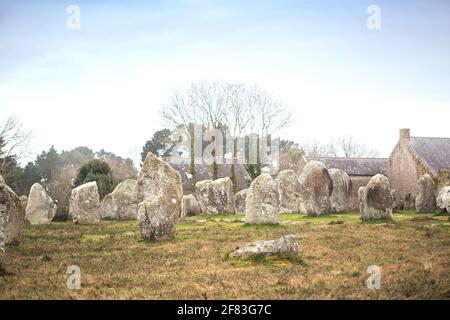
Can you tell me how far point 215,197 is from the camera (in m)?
35.6

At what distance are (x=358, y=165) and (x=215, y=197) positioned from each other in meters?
23.3

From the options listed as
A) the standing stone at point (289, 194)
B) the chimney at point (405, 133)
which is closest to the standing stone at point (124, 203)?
the standing stone at point (289, 194)

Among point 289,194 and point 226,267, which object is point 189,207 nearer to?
point 289,194

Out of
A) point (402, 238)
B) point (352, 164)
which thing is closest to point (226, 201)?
point (402, 238)

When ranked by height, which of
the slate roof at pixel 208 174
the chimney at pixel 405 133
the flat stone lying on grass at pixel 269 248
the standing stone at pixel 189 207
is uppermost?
the chimney at pixel 405 133

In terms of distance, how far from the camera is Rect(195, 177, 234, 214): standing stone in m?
35.5

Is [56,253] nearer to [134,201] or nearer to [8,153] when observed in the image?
[134,201]

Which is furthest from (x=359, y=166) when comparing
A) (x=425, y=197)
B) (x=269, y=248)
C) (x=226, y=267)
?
(x=226, y=267)

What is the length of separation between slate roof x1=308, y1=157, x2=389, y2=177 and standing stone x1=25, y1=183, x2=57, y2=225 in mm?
29250

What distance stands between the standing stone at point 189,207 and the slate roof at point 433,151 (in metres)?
22.0

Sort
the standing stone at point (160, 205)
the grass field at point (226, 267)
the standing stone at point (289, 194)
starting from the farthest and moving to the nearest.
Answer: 1. the standing stone at point (289, 194)
2. the standing stone at point (160, 205)
3. the grass field at point (226, 267)

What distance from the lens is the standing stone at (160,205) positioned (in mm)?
18234

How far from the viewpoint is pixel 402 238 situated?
17531 millimetres

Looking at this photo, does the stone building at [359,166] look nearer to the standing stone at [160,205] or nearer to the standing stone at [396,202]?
the standing stone at [396,202]
